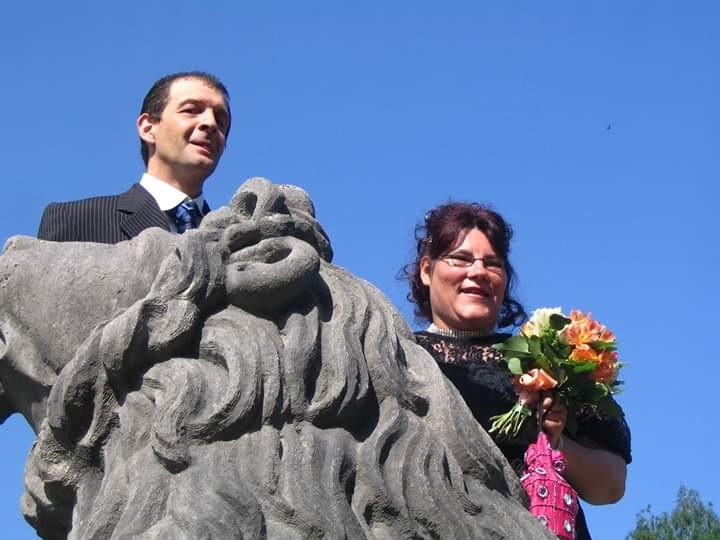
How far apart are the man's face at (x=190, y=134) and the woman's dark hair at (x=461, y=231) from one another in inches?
34.8

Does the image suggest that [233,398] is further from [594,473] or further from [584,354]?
Result: [584,354]

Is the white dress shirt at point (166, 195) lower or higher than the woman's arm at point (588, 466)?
higher

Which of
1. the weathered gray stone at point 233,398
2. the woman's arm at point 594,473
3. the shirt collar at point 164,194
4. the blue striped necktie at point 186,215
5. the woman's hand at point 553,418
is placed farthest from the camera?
the shirt collar at point 164,194

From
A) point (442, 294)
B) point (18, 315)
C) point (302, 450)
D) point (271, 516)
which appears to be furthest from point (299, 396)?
point (442, 294)

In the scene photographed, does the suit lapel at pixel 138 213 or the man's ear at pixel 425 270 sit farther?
the man's ear at pixel 425 270

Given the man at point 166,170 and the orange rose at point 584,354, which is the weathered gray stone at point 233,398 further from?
the orange rose at point 584,354

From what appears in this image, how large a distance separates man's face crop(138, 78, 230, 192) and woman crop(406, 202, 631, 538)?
3.02ft

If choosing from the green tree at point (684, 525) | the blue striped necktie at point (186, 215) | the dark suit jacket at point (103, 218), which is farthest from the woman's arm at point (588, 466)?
the green tree at point (684, 525)

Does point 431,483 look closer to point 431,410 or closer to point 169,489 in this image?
point 431,410

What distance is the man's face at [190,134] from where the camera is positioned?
15.9 feet

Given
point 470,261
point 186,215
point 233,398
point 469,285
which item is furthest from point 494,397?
point 233,398

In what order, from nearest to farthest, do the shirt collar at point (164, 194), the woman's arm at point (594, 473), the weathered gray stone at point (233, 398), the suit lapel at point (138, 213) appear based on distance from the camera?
the weathered gray stone at point (233, 398), the woman's arm at point (594, 473), the suit lapel at point (138, 213), the shirt collar at point (164, 194)

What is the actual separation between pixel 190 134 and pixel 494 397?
1.49 meters

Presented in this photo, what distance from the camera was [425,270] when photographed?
17.0 feet
